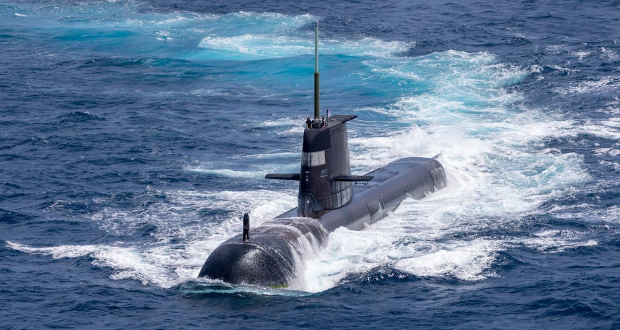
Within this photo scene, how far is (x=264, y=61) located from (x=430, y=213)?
37.6 m

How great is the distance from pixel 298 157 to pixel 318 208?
527 inches

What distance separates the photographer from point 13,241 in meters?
34.8

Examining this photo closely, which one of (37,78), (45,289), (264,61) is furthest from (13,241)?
(264,61)

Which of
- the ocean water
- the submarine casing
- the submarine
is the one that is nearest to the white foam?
the ocean water

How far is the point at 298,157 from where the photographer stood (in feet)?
156

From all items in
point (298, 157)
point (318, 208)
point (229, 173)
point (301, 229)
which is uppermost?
point (318, 208)

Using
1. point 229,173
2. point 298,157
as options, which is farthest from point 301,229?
point 298,157

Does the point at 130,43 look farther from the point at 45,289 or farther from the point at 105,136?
the point at 45,289

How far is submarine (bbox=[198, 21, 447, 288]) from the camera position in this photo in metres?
28.8

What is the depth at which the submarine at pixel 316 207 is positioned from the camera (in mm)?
28812

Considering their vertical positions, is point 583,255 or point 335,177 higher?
point 335,177

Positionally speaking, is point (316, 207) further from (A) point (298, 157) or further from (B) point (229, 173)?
(A) point (298, 157)

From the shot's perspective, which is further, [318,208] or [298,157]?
[298,157]

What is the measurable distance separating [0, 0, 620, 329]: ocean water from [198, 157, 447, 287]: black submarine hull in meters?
0.48
